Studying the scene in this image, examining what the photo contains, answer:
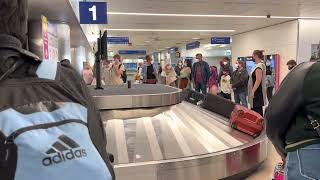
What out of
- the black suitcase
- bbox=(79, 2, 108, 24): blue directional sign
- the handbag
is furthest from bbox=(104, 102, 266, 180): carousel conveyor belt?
bbox=(79, 2, 108, 24): blue directional sign

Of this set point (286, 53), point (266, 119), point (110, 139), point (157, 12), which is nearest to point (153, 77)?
point (157, 12)

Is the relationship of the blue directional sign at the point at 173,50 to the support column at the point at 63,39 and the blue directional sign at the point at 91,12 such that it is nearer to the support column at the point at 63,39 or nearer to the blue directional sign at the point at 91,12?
the support column at the point at 63,39

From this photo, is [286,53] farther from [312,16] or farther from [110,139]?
[110,139]

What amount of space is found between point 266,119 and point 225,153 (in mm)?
1921

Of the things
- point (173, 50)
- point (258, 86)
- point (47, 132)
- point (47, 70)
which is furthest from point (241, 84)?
point (173, 50)

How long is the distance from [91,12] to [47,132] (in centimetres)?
797

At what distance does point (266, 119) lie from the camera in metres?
2.04

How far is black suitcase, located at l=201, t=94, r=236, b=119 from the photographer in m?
5.86

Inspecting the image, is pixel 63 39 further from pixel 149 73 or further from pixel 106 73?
pixel 149 73

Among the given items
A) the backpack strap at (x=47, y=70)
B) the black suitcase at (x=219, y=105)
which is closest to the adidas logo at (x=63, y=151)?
the backpack strap at (x=47, y=70)

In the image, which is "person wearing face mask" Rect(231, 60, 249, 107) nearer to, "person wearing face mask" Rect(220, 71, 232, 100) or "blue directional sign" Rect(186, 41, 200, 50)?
"person wearing face mask" Rect(220, 71, 232, 100)

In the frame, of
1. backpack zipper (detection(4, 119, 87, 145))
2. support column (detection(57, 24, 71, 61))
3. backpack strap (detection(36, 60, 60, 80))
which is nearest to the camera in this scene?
backpack zipper (detection(4, 119, 87, 145))

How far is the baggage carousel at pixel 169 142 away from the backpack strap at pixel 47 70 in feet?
7.83

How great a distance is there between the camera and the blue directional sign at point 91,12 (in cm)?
845
